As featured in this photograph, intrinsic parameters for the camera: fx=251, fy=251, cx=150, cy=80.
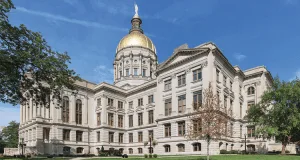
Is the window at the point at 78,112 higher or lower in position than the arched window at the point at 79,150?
higher

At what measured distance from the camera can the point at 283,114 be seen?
3559cm

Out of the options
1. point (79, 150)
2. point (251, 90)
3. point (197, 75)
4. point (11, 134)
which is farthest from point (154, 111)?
point (11, 134)

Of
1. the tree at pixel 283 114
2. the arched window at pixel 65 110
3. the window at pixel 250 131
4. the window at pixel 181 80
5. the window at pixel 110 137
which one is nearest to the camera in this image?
the tree at pixel 283 114

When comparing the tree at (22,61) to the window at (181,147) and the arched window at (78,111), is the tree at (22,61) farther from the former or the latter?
the arched window at (78,111)

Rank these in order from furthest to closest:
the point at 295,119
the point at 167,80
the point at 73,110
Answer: the point at 73,110 → the point at 167,80 → the point at 295,119

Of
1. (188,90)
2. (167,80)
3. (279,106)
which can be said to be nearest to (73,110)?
(167,80)

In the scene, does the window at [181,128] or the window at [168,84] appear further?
the window at [168,84]

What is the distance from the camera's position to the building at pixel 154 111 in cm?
4284

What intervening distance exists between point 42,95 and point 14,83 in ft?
14.1

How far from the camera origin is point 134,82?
73500 mm

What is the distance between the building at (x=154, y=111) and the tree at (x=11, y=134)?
25709mm

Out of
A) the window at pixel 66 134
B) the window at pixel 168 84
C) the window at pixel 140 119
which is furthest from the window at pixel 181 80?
the window at pixel 66 134

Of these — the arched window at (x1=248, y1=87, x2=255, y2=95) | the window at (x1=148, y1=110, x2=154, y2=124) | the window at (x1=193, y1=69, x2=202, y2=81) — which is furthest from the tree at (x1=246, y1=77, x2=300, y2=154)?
the window at (x1=148, y1=110, x2=154, y2=124)

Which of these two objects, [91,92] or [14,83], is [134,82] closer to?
[91,92]
